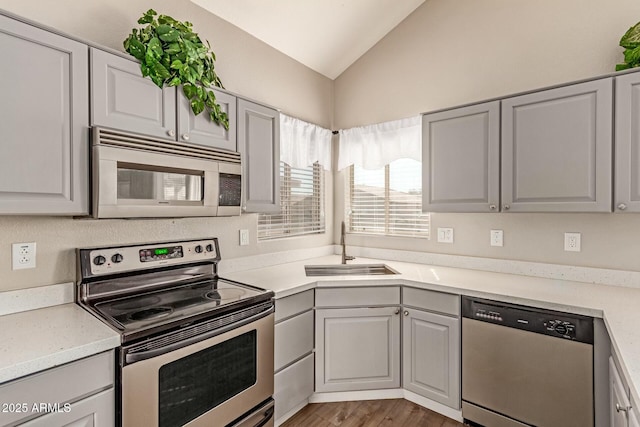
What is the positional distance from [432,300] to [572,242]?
1010 millimetres

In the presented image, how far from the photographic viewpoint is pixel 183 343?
4.63 ft

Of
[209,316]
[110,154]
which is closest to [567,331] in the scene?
[209,316]

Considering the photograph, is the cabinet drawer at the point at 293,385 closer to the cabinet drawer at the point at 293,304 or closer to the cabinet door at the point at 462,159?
the cabinet drawer at the point at 293,304

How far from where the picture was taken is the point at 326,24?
2.72 meters

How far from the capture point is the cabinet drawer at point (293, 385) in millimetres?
2014

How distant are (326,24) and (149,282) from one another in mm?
2354

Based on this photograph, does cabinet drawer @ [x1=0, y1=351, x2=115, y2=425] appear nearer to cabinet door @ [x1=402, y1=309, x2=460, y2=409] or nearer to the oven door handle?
the oven door handle

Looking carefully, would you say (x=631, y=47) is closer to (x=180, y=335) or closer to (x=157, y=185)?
(x=157, y=185)

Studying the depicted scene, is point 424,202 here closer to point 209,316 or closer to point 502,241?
point 502,241

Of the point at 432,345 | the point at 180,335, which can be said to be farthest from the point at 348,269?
the point at 180,335

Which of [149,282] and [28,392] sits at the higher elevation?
[149,282]

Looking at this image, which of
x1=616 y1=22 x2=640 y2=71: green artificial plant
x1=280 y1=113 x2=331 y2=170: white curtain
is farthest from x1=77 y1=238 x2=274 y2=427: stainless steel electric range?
x1=616 y1=22 x2=640 y2=71: green artificial plant

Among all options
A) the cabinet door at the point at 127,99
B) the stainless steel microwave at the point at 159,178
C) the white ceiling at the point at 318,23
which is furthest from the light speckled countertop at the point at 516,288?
the white ceiling at the point at 318,23

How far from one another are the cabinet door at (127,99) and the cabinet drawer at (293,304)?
114cm
